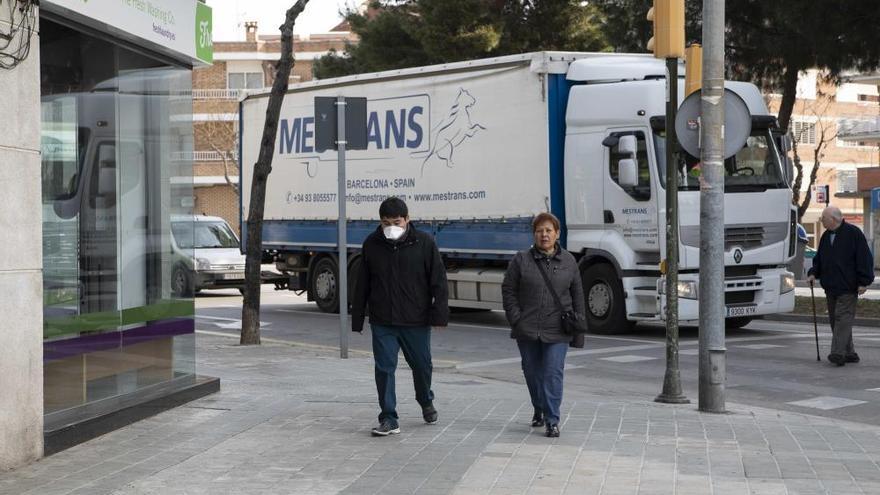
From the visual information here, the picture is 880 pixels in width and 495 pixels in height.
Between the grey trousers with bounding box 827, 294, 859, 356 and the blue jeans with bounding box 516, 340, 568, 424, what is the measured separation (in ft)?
19.0

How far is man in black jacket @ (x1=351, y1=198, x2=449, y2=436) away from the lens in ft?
29.7

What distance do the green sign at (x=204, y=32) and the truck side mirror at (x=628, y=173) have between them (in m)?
7.09

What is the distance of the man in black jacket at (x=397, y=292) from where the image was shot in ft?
29.7

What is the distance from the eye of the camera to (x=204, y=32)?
11047 millimetres

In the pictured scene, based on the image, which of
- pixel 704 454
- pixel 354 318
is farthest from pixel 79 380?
pixel 704 454

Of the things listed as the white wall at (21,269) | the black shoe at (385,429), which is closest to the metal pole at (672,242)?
the black shoe at (385,429)

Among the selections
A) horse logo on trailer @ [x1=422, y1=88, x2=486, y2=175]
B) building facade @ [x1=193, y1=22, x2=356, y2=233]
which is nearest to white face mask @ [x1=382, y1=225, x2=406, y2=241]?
horse logo on trailer @ [x1=422, y1=88, x2=486, y2=175]

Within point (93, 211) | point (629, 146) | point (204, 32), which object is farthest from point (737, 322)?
point (93, 211)

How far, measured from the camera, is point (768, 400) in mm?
11812

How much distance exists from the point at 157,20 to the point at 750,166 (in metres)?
9.66

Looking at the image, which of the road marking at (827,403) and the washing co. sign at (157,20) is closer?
the washing co. sign at (157,20)

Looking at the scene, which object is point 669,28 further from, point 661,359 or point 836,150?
point 836,150

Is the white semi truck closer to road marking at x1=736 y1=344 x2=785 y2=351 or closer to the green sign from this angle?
road marking at x1=736 y1=344 x2=785 y2=351

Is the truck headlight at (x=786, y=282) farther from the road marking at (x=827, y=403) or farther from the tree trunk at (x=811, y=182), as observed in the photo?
the tree trunk at (x=811, y=182)
